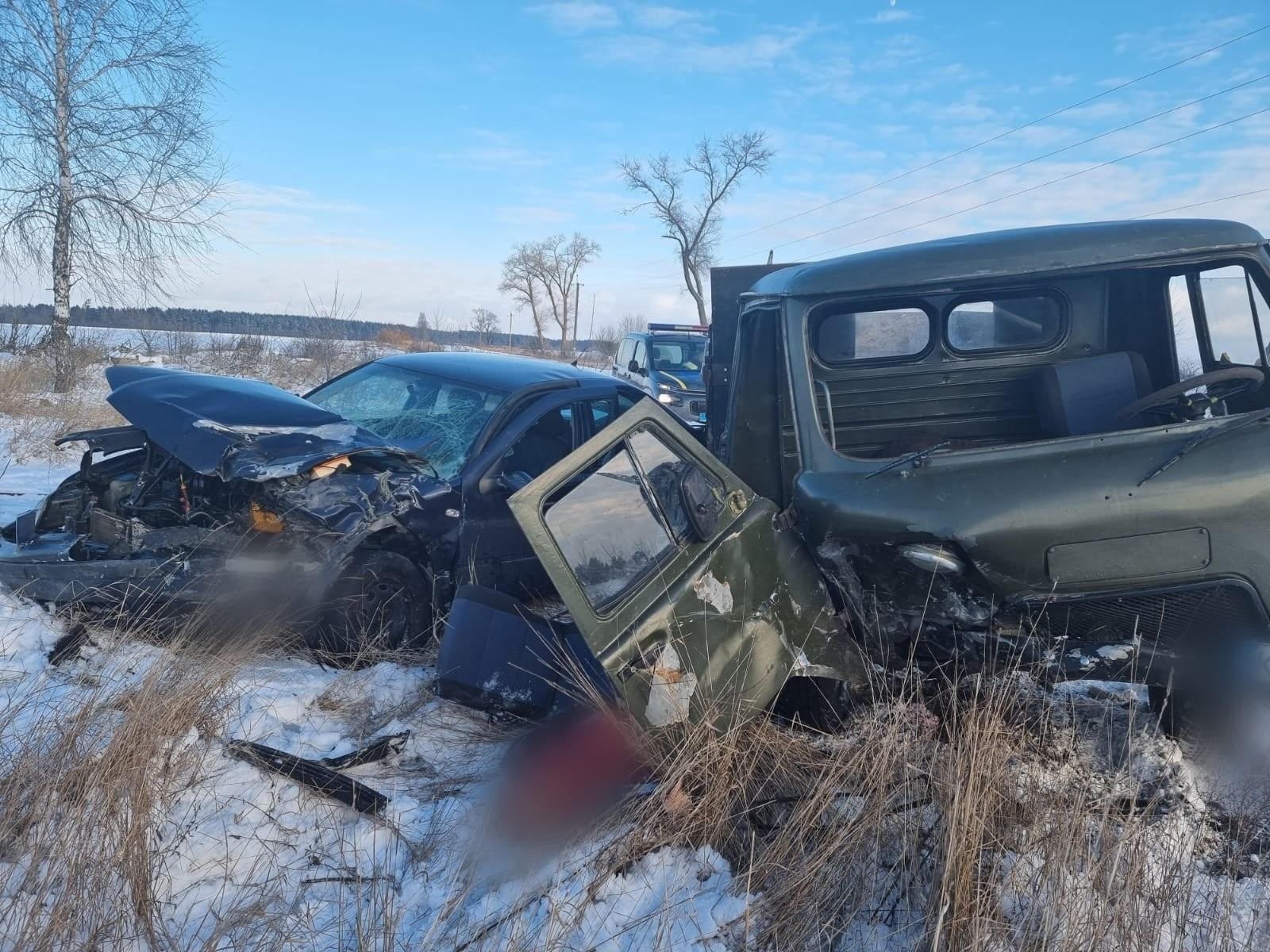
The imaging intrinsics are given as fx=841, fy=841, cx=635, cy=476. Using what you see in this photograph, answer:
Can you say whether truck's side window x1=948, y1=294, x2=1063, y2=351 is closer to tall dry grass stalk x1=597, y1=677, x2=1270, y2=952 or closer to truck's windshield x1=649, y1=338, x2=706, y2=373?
tall dry grass stalk x1=597, y1=677, x2=1270, y2=952

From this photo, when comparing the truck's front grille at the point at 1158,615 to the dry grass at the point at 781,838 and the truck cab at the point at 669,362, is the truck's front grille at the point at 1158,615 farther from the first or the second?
the truck cab at the point at 669,362

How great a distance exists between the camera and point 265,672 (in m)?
3.92

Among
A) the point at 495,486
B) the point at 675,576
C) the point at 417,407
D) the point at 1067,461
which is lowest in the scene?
the point at 675,576

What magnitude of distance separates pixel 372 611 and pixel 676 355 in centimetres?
1323

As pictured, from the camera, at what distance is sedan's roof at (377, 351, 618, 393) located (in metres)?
5.39

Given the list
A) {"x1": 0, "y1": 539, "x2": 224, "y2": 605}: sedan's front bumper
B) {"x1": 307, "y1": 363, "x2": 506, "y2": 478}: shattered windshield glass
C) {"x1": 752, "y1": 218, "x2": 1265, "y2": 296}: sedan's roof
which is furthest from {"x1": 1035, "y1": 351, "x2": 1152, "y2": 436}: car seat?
{"x1": 0, "y1": 539, "x2": 224, "y2": 605}: sedan's front bumper

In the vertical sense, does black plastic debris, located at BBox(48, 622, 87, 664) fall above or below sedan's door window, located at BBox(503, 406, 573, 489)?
below

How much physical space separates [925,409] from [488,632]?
259cm

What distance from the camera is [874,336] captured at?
4430 mm

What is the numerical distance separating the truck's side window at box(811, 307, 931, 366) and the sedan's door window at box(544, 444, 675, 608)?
1.81 m

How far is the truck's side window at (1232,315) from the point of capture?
3.41 m

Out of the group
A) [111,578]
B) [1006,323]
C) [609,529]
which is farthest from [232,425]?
[1006,323]

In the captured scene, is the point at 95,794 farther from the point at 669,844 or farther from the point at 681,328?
the point at 681,328

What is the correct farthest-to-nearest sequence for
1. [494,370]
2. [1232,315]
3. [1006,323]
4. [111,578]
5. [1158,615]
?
[494,370], [1006,323], [111,578], [1232,315], [1158,615]
